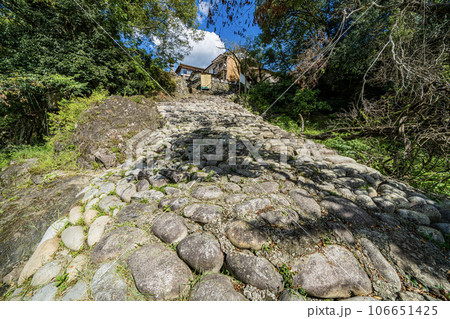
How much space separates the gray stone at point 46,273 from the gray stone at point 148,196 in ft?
2.81

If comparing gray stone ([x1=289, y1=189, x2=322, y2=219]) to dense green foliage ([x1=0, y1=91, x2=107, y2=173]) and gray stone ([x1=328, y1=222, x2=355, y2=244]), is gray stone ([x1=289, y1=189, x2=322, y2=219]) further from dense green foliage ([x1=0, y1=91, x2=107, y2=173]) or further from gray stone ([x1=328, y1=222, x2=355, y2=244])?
dense green foliage ([x1=0, y1=91, x2=107, y2=173])

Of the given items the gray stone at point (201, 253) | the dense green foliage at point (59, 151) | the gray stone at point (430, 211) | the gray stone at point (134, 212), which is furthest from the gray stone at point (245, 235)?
the dense green foliage at point (59, 151)

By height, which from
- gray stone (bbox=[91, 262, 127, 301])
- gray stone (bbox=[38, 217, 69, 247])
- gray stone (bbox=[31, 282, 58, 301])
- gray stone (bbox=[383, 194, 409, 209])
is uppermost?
gray stone (bbox=[383, 194, 409, 209])

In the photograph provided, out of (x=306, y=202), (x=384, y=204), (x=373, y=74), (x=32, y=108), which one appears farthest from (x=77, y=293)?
(x=32, y=108)

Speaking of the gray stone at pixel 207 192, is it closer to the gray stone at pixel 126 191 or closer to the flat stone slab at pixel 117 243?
A: the flat stone slab at pixel 117 243

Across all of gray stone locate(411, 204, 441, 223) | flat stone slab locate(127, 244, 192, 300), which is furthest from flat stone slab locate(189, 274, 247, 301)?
gray stone locate(411, 204, 441, 223)

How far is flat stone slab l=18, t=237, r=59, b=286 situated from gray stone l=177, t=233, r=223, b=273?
1.46 m

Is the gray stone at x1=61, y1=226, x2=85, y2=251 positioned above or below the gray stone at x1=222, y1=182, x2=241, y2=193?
below

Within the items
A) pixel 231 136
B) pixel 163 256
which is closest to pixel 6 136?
pixel 231 136

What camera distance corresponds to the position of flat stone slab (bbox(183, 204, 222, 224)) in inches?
61.7

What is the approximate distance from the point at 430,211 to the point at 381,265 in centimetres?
110

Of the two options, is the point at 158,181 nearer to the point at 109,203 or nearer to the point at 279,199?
the point at 109,203

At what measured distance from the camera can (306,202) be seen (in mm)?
1735
